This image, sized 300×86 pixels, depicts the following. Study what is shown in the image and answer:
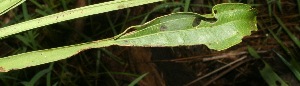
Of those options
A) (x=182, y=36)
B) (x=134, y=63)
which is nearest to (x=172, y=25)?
(x=182, y=36)

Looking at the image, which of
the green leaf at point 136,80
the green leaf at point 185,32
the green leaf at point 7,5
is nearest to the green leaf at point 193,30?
the green leaf at point 185,32

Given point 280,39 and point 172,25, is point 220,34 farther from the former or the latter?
point 280,39

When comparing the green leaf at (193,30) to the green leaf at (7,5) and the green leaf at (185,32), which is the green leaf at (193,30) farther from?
the green leaf at (7,5)

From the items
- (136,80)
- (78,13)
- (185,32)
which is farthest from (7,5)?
(136,80)

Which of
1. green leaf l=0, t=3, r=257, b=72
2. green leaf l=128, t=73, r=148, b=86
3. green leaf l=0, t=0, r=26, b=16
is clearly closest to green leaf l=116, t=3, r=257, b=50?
green leaf l=0, t=3, r=257, b=72

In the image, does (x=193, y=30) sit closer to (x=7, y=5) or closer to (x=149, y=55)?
(x=7, y=5)

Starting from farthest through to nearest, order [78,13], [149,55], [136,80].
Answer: [149,55] → [136,80] → [78,13]
